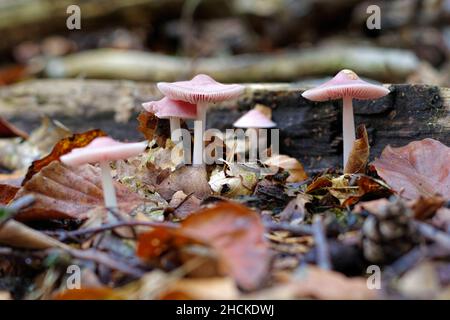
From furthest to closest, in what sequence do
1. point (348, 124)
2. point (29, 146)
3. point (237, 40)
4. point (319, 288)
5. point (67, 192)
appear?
point (237, 40) → point (29, 146) → point (348, 124) → point (67, 192) → point (319, 288)

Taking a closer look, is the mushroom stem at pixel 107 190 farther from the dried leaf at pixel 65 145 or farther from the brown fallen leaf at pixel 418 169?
the brown fallen leaf at pixel 418 169

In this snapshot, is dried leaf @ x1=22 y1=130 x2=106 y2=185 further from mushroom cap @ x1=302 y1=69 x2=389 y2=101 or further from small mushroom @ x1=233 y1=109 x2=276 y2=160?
mushroom cap @ x1=302 y1=69 x2=389 y2=101

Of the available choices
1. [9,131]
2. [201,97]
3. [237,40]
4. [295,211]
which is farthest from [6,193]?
[237,40]

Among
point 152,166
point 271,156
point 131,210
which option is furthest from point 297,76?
point 131,210

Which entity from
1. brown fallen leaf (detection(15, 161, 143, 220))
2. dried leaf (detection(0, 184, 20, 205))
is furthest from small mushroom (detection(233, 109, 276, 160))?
dried leaf (detection(0, 184, 20, 205))

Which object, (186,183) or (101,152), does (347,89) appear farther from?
(101,152)

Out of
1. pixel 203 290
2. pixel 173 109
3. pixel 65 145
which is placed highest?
pixel 173 109
